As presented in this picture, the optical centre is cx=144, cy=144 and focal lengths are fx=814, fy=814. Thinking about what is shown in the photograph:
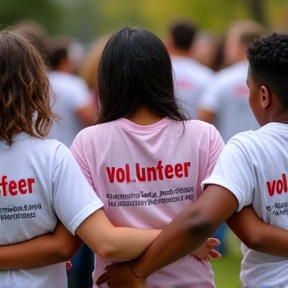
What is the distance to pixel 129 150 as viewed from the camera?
3.65 meters

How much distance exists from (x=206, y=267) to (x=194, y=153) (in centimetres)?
52

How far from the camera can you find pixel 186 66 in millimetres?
9180

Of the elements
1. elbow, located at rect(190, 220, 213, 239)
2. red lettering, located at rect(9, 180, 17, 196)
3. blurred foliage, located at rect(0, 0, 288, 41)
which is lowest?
blurred foliage, located at rect(0, 0, 288, 41)

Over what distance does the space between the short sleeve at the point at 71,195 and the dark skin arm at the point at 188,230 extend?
0.31 m

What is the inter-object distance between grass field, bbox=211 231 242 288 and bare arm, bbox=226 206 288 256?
167 inches

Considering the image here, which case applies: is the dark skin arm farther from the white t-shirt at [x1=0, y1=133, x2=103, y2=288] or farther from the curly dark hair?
the curly dark hair

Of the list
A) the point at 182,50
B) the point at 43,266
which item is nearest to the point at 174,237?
the point at 43,266

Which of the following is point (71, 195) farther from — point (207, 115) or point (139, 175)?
point (207, 115)

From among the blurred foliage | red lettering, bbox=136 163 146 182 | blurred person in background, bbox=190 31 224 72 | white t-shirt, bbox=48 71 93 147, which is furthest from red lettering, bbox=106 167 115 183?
the blurred foliage

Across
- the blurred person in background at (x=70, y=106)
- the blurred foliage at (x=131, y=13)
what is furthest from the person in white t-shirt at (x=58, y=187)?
the blurred foliage at (x=131, y=13)

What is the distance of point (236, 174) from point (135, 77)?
27.9 inches

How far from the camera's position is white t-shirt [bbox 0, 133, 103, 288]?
3.37 metres

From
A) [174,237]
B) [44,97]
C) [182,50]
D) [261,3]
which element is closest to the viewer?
[174,237]

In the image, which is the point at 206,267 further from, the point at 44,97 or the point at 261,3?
the point at 261,3
